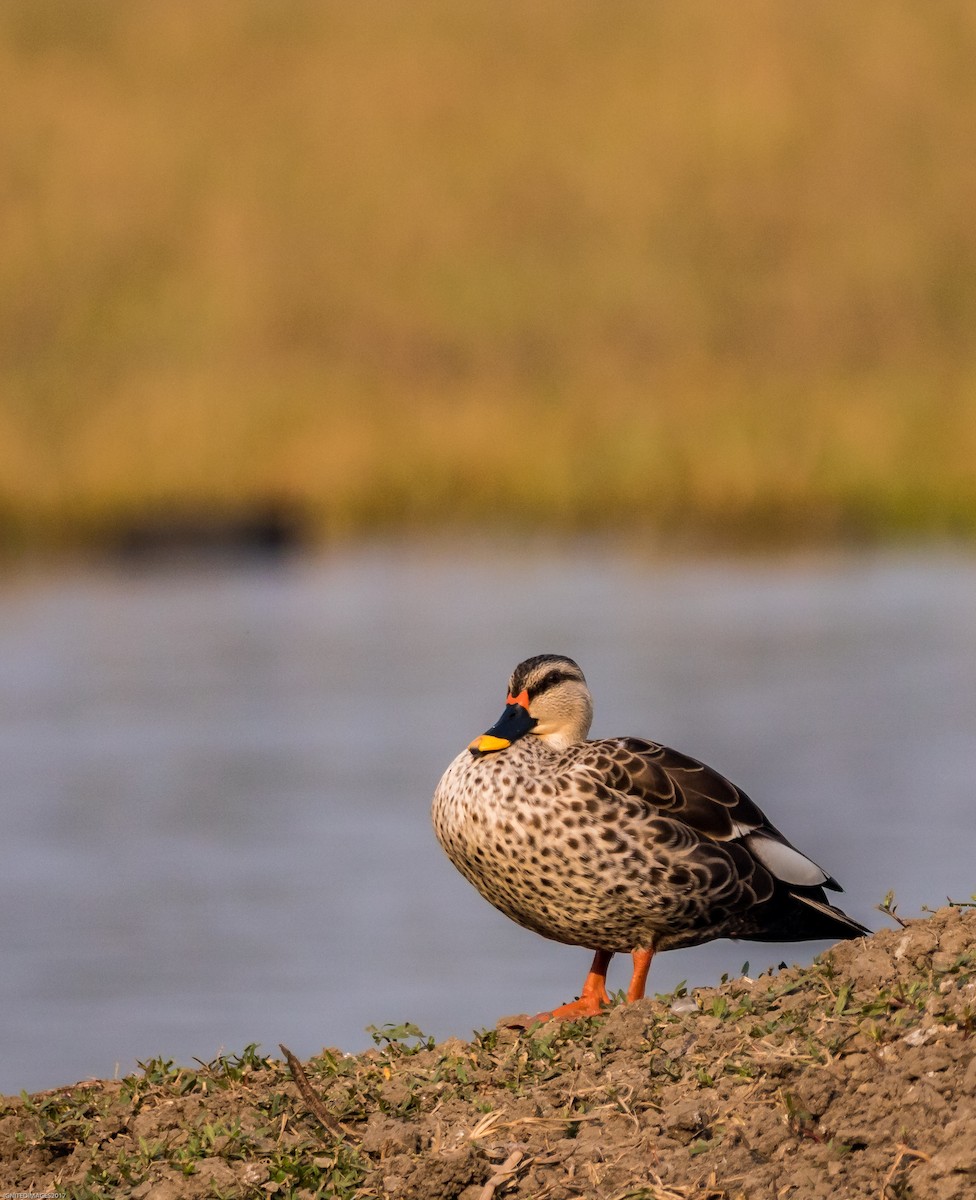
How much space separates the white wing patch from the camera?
21.7ft

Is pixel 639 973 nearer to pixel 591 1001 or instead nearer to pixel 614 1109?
pixel 591 1001

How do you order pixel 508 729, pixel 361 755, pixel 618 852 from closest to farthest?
pixel 618 852, pixel 508 729, pixel 361 755

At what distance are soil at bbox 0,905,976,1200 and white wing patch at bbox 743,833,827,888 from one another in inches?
22.2

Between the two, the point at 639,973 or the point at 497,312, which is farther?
the point at 497,312

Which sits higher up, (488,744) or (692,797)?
(488,744)

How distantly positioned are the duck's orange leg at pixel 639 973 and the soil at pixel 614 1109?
23cm

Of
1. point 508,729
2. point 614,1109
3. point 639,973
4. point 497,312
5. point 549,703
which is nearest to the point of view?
point 614,1109

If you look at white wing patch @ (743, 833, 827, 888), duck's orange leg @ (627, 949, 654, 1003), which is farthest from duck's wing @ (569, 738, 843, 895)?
duck's orange leg @ (627, 949, 654, 1003)

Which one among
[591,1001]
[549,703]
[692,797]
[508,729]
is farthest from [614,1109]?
[549,703]

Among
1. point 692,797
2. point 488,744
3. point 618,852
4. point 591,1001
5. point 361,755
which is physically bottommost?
point 591,1001

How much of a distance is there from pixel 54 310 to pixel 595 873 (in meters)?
54.6

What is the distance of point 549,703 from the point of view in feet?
23.1

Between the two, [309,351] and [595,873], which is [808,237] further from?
[595,873]

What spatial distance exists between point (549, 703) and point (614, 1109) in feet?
5.88
